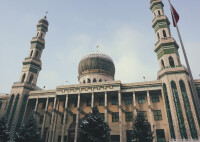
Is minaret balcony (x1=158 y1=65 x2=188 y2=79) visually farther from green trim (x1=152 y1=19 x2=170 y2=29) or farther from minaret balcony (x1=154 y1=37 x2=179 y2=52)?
green trim (x1=152 y1=19 x2=170 y2=29)

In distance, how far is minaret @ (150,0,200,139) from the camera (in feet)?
87.8

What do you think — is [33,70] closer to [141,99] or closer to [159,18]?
[141,99]

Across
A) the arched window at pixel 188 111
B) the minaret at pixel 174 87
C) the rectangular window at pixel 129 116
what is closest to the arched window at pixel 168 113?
the minaret at pixel 174 87

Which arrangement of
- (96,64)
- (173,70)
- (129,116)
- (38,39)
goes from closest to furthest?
(173,70)
(129,116)
(96,64)
(38,39)

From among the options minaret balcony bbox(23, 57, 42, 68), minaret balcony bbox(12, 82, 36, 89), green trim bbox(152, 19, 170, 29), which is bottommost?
minaret balcony bbox(12, 82, 36, 89)

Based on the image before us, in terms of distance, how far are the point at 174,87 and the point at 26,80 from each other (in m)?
34.4

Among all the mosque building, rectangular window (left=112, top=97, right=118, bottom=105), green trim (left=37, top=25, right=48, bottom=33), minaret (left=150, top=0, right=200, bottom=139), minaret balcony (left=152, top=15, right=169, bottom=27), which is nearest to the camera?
minaret (left=150, top=0, right=200, bottom=139)

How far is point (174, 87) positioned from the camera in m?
30.3

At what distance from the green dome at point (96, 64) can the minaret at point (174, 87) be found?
47.5 ft

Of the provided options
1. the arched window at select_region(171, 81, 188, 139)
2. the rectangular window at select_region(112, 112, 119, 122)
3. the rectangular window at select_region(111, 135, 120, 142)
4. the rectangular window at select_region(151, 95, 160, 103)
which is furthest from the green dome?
the arched window at select_region(171, 81, 188, 139)

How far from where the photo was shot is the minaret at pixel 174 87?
26.8m

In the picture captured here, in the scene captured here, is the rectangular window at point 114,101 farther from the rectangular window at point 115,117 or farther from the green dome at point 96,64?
the green dome at point 96,64

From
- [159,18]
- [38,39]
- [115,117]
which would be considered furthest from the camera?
[38,39]

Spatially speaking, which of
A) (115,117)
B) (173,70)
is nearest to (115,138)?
(115,117)
